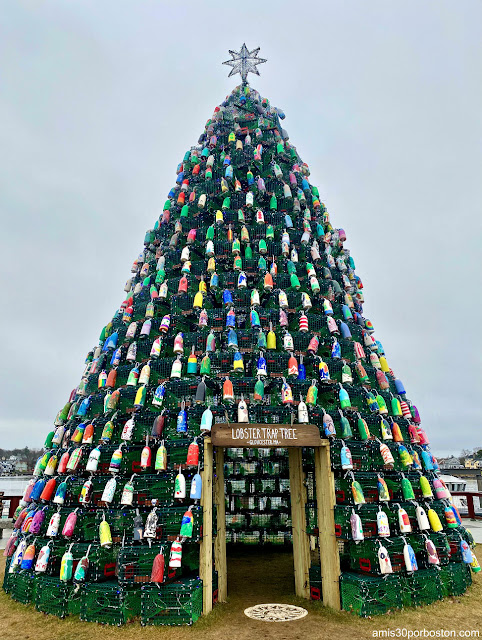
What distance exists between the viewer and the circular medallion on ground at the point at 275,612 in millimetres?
10141

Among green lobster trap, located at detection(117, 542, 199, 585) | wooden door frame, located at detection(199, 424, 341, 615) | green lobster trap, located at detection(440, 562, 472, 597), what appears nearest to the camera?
green lobster trap, located at detection(117, 542, 199, 585)

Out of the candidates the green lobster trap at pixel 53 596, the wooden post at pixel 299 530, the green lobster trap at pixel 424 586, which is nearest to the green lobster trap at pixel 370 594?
the green lobster trap at pixel 424 586

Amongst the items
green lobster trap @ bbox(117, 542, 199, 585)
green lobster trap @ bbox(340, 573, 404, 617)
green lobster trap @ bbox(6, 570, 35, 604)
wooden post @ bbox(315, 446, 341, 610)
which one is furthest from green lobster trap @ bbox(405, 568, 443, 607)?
green lobster trap @ bbox(6, 570, 35, 604)

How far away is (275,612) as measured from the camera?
34.8 feet

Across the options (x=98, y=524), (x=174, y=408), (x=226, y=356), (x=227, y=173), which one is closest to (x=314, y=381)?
(x=226, y=356)

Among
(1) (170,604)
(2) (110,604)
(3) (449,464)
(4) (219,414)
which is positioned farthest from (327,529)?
(3) (449,464)

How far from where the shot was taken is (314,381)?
40.5ft

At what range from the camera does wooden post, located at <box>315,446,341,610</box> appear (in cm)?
1054

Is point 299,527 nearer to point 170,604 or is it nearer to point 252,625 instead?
point 252,625

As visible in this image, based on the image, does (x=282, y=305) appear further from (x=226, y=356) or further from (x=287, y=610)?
(x=287, y=610)

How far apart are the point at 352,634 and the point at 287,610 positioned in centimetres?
220

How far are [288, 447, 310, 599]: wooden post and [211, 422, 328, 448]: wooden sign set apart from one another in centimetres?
180

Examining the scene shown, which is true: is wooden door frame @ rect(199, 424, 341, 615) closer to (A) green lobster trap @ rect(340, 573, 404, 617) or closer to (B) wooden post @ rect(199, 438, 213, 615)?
(B) wooden post @ rect(199, 438, 213, 615)

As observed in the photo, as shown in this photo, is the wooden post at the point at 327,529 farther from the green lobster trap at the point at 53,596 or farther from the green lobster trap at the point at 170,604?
the green lobster trap at the point at 53,596
